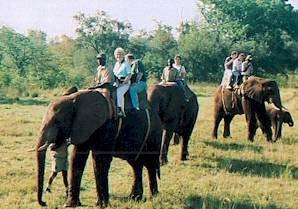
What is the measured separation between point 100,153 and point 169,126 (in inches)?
171

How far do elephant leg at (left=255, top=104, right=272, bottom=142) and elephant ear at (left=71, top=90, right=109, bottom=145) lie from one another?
28.8ft

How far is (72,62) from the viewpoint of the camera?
5769 cm

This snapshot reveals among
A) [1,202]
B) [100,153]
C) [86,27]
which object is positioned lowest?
[1,202]

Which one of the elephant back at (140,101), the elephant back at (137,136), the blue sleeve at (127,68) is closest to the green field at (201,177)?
the elephant back at (137,136)

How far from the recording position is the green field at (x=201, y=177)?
31.6 feet

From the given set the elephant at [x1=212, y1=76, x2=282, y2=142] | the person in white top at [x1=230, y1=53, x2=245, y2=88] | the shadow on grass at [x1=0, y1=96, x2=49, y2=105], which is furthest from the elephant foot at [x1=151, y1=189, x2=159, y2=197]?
the shadow on grass at [x1=0, y1=96, x2=49, y2=105]

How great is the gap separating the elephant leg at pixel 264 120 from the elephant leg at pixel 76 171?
885cm

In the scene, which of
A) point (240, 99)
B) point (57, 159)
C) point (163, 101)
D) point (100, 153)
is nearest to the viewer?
point (100, 153)

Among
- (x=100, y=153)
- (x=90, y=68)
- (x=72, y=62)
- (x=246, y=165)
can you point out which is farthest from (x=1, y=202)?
(x=72, y=62)

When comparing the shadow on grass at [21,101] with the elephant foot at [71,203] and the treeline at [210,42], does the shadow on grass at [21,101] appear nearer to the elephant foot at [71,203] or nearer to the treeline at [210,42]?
the treeline at [210,42]

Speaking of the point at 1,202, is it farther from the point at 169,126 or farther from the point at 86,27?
the point at 86,27

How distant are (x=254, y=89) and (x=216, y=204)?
7794mm

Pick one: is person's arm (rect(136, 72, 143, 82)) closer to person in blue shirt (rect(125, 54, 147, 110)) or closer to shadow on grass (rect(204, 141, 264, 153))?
person in blue shirt (rect(125, 54, 147, 110))

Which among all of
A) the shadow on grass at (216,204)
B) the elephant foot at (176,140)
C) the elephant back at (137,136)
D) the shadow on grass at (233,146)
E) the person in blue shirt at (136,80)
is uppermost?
the person in blue shirt at (136,80)
